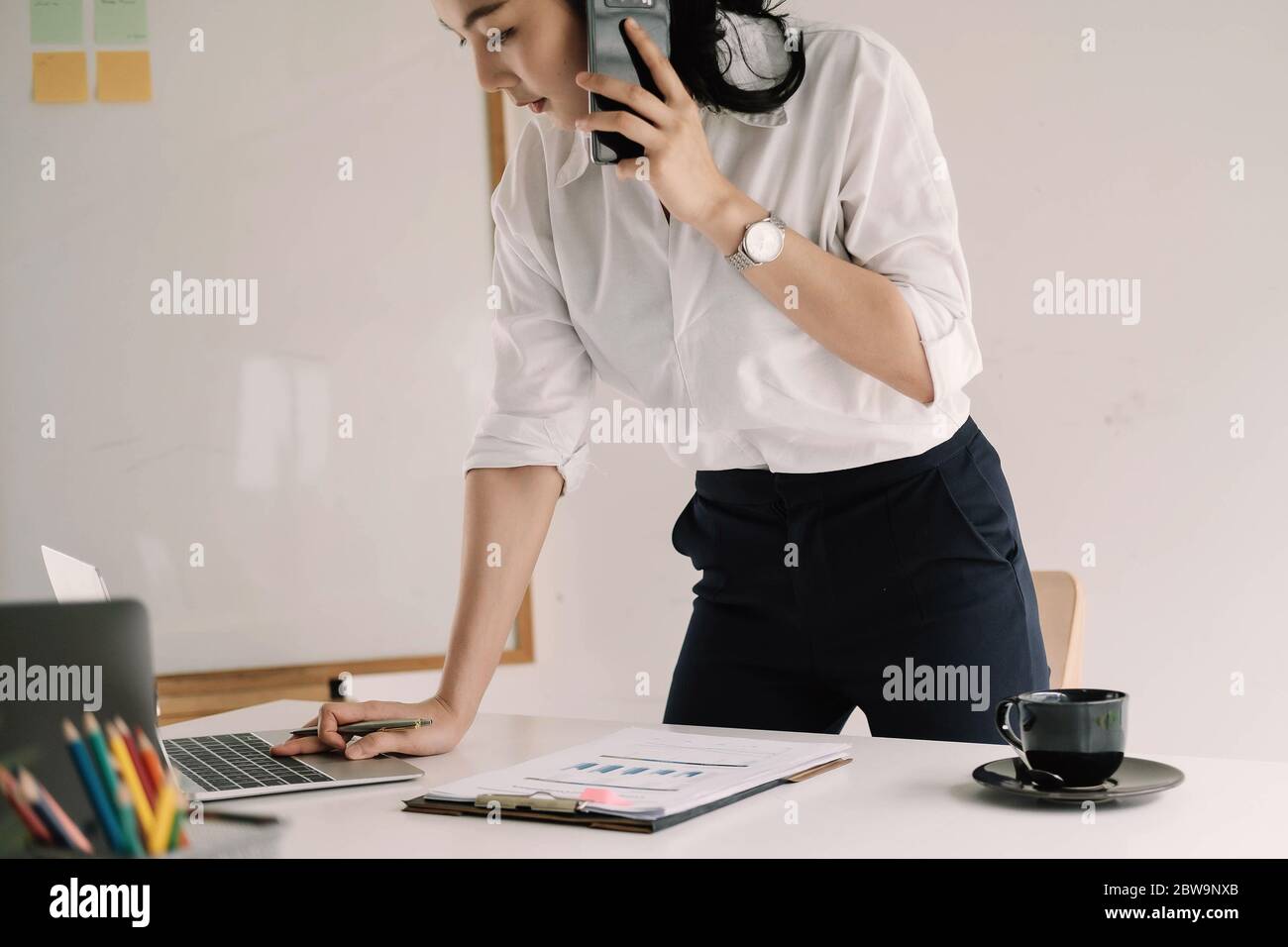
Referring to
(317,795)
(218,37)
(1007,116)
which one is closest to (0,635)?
(317,795)

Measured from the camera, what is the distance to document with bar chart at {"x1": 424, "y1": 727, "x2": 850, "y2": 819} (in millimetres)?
764

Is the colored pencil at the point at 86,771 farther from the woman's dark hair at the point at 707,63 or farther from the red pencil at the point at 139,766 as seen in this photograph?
the woman's dark hair at the point at 707,63

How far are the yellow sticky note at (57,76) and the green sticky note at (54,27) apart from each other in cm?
2

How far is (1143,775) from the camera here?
80cm

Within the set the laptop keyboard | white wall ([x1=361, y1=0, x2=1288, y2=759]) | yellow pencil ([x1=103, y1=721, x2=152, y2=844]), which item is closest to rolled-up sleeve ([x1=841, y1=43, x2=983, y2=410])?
the laptop keyboard

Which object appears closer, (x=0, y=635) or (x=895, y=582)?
(x=0, y=635)

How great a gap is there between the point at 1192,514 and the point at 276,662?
1.64 metres

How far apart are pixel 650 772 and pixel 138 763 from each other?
357 millimetres

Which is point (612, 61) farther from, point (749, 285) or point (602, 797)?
point (602, 797)

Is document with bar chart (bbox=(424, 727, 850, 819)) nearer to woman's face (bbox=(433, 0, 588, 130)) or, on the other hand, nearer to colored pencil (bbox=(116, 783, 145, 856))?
colored pencil (bbox=(116, 783, 145, 856))

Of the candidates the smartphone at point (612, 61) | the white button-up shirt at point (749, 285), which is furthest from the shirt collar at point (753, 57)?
the smartphone at point (612, 61)

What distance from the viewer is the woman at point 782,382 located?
1029mm

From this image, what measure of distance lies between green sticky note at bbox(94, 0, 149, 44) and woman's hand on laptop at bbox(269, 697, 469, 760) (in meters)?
1.57
